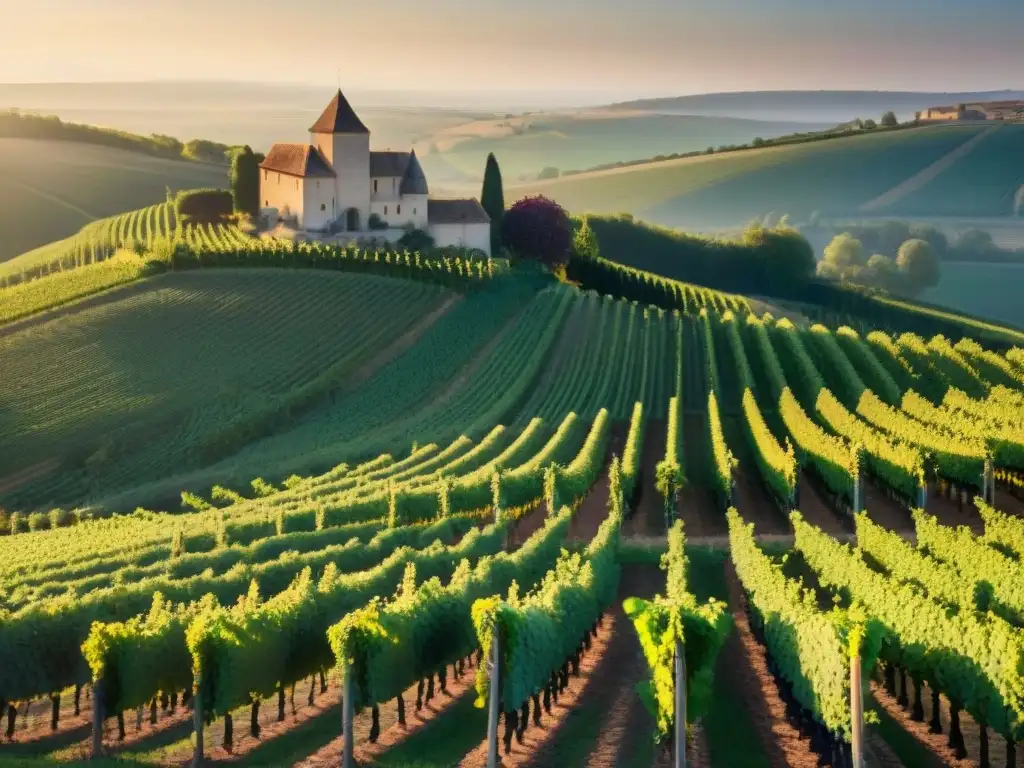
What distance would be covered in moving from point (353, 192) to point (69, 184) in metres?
53.8

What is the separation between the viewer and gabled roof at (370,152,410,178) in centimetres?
8662

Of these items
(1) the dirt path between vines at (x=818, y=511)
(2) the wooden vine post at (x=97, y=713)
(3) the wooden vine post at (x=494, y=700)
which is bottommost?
(1) the dirt path between vines at (x=818, y=511)

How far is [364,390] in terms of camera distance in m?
62.9

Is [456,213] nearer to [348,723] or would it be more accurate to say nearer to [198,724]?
[198,724]

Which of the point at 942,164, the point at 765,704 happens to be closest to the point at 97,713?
the point at 765,704

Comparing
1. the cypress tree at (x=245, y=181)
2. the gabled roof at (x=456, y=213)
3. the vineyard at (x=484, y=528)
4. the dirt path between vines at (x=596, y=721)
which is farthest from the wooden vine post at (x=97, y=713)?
the cypress tree at (x=245, y=181)

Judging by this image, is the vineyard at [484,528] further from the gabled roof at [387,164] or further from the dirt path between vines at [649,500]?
the gabled roof at [387,164]

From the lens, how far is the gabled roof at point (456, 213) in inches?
3462

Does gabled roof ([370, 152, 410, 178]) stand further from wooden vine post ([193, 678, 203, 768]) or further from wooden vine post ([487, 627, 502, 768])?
wooden vine post ([487, 627, 502, 768])

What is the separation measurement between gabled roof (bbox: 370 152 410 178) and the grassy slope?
11890 mm

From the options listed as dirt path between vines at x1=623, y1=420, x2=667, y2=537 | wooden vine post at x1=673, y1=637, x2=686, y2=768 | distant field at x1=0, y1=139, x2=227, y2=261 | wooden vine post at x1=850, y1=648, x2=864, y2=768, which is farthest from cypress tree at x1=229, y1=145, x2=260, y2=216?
wooden vine post at x1=850, y1=648, x2=864, y2=768

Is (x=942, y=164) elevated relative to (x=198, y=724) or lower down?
elevated

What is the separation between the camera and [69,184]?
130 meters

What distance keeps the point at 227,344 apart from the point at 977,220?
490 ft
